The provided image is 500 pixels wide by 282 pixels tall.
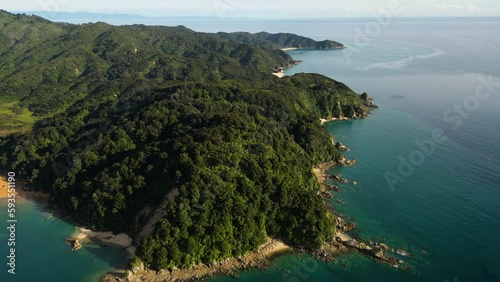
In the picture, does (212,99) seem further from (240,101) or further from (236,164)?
(236,164)

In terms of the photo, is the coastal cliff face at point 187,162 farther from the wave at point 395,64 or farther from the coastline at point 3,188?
the wave at point 395,64

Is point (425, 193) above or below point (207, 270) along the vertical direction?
above

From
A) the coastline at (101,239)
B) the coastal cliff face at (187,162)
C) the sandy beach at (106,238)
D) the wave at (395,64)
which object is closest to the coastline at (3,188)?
the coastal cliff face at (187,162)

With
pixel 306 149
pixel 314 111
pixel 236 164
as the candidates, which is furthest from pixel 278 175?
pixel 314 111

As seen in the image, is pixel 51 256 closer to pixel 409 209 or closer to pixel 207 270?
pixel 207 270

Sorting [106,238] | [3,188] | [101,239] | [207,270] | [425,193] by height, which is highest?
[425,193]

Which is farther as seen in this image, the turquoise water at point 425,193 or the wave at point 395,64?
the wave at point 395,64

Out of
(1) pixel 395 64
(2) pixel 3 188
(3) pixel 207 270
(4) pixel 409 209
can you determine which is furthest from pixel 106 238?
(1) pixel 395 64
